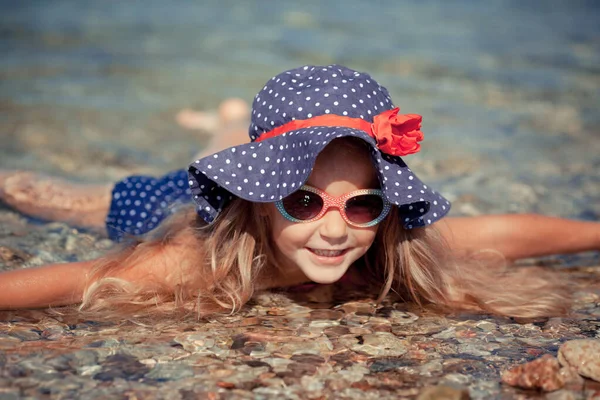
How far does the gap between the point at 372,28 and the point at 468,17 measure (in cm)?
229

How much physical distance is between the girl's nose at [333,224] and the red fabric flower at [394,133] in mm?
359

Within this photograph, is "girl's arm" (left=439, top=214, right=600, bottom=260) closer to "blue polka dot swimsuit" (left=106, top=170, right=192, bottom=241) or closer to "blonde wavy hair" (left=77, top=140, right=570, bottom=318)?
"blonde wavy hair" (left=77, top=140, right=570, bottom=318)

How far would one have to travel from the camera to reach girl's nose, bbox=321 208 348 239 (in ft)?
11.0

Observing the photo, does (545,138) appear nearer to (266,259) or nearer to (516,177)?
(516,177)

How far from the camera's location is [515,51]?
10711 mm

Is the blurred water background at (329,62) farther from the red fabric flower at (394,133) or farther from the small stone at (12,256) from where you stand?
the red fabric flower at (394,133)

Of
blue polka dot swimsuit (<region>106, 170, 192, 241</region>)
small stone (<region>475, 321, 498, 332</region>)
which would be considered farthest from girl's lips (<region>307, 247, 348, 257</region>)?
blue polka dot swimsuit (<region>106, 170, 192, 241</region>)

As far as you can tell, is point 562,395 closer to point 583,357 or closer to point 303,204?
point 583,357

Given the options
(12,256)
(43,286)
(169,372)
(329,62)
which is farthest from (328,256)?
(329,62)

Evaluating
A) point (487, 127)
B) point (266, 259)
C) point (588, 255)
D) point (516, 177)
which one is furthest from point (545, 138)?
point (266, 259)

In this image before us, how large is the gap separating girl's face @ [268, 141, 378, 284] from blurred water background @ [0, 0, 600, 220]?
2.23 metres

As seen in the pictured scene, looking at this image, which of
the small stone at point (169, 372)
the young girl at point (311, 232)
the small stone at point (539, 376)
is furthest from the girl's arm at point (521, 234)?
the small stone at point (169, 372)

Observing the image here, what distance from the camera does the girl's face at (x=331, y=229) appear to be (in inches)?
132

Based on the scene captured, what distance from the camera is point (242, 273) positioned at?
145 inches
